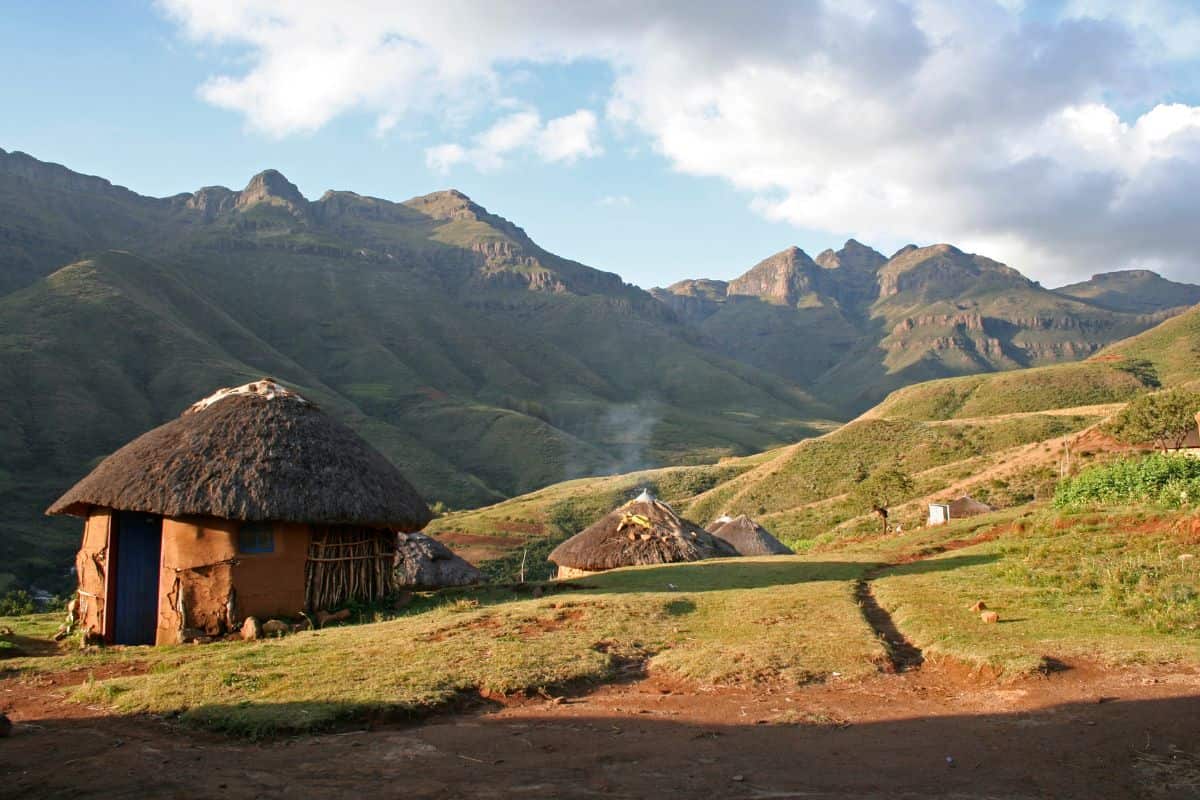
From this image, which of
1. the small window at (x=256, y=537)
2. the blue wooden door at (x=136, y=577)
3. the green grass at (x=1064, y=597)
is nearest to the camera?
the green grass at (x=1064, y=597)

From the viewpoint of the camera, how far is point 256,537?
15484 mm

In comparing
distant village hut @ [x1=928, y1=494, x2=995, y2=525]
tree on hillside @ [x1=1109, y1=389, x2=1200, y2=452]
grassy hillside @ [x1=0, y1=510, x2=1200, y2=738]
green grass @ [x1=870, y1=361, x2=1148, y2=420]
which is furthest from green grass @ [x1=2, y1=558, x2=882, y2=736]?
green grass @ [x1=870, y1=361, x2=1148, y2=420]

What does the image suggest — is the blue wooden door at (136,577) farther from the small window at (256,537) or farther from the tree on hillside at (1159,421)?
the tree on hillside at (1159,421)

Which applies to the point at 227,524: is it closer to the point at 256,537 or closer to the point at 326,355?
the point at 256,537

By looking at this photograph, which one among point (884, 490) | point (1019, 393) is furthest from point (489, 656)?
point (1019, 393)

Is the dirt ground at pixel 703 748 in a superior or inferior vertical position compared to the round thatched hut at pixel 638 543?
inferior

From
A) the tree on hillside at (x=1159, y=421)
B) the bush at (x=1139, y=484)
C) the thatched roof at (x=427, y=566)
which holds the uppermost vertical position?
the tree on hillside at (x=1159, y=421)

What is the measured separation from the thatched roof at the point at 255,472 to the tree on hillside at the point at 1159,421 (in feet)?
95.6

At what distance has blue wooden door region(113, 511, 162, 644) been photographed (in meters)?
15.5

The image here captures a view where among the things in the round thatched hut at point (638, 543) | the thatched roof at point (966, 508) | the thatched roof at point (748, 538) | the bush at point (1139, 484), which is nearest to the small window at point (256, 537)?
the round thatched hut at point (638, 543)

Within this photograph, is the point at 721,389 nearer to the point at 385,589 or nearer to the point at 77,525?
the point at 77,525

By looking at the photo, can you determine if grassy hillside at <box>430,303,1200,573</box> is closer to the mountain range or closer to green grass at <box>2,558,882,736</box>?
the mountain range

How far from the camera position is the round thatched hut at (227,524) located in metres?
14.9

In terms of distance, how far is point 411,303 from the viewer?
145750 mm
